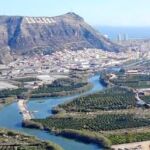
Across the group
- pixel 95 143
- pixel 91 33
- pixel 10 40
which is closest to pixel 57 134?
pixel 95 143

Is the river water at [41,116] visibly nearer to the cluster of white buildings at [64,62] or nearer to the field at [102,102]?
the field at [102,102]

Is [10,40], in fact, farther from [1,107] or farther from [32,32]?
[1,107]

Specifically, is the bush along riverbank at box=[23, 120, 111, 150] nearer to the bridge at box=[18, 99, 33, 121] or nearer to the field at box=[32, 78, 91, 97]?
the bridge at box=[18, 99, 33, 121]

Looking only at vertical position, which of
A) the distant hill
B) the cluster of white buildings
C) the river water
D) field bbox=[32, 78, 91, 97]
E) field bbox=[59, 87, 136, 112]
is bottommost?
the river water

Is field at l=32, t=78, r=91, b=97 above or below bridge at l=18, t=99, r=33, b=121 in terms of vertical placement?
above

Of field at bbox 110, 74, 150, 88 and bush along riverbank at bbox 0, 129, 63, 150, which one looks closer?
bush along riverbank at bbox 0, 129, 63, 150

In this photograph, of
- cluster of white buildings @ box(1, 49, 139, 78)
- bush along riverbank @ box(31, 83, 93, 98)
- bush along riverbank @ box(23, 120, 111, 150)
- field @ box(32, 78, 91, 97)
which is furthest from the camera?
cluster of white buildings @ box(1, 49, 139, 78)

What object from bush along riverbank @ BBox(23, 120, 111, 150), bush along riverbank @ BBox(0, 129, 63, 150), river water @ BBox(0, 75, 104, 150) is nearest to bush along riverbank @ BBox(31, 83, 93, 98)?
river water @ BBox(0, 75, 104, 150)
